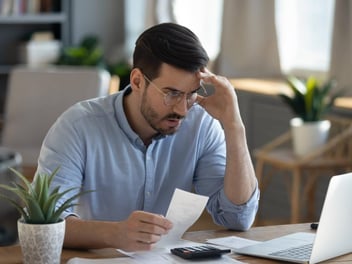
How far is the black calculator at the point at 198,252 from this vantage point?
202cm

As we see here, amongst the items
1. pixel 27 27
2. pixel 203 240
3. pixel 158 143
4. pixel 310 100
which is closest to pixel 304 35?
pixel 310 100

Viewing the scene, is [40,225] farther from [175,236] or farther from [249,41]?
[249,41]

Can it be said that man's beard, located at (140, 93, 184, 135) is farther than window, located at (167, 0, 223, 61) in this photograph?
No

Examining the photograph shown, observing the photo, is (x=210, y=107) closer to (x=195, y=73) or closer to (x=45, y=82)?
(x=195, y=73)

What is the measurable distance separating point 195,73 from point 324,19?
300 cm

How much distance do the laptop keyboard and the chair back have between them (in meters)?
2.94

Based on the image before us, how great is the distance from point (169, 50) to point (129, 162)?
357 millimetres

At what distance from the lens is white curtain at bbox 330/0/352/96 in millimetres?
4527

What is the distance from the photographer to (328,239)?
2016 millimetres

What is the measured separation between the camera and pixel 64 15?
20.5 feet

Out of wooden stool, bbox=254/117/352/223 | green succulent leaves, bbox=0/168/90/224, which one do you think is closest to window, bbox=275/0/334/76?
wooden stool, bbox=254/117/352/223

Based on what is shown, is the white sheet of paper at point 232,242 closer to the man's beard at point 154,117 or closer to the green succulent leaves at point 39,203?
the man's beard at point 154,117

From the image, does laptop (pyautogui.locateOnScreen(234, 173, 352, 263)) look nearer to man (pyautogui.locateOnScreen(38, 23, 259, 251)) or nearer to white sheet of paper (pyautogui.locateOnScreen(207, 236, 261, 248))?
white sheet of paper (pyautogui.locateOnScreen(207, 236, 261, 248))

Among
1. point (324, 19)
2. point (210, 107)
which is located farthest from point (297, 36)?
point (210, 107)
